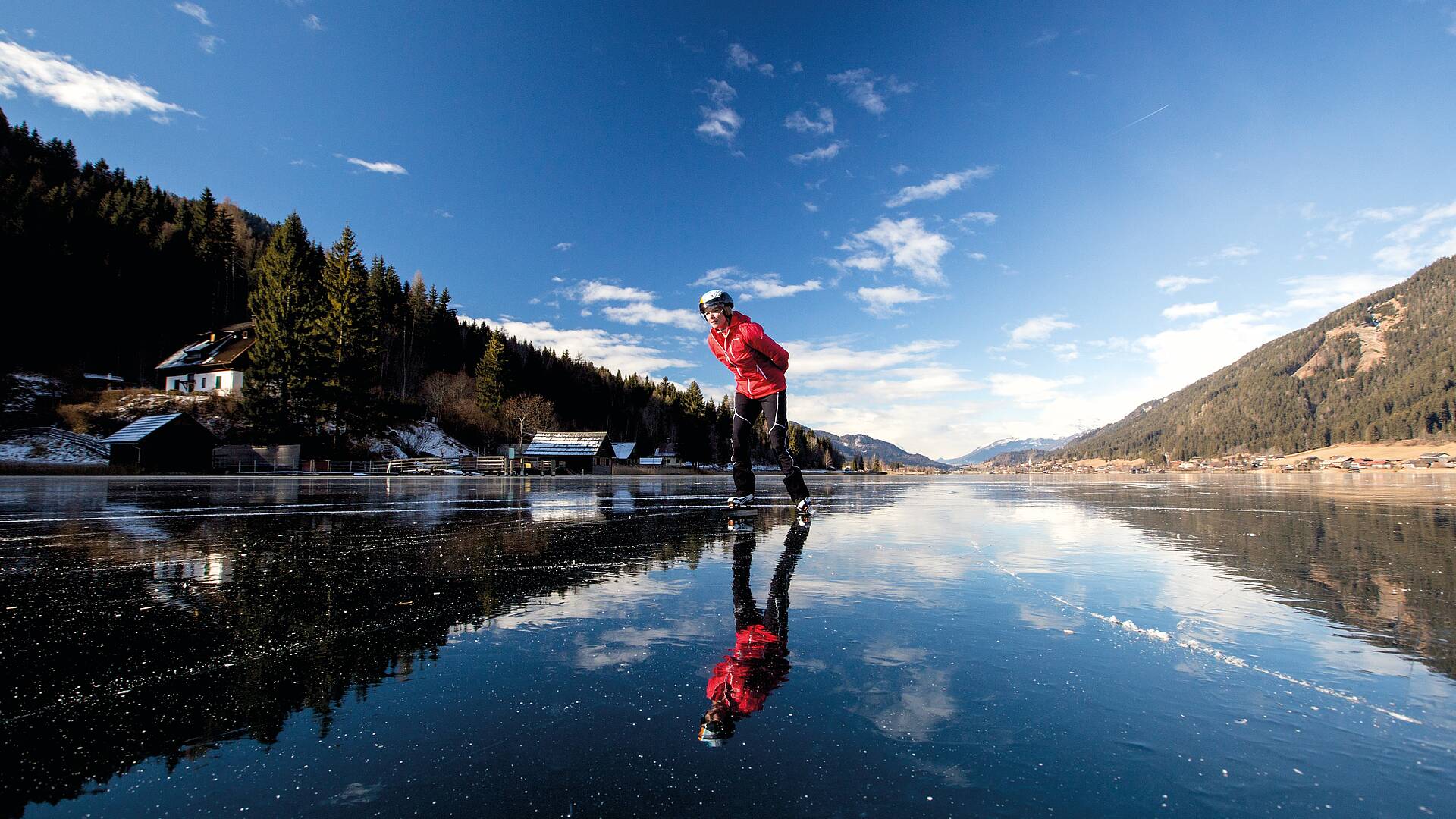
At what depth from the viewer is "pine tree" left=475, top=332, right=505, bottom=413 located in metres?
70.4

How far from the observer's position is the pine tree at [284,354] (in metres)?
41.2

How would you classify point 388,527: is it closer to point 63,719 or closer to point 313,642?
point 313,642

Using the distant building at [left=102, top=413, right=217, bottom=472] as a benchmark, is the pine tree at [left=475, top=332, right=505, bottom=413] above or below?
above

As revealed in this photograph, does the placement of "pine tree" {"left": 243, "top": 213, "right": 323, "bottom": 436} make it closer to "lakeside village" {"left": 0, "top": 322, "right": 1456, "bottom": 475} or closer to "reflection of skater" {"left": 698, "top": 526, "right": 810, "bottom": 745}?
"lakeside village" {"left": 0, "top": 322, "right": 1456, "bottom": 475}

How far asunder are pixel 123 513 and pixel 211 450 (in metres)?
38.5

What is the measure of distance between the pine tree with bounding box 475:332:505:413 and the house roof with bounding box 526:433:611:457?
67.4 feet

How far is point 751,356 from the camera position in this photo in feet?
22.0

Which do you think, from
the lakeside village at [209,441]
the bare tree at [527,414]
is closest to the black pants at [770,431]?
the lakeside village at [209,441]

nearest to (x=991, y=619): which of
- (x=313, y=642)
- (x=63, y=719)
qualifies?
(x=313, y=642)

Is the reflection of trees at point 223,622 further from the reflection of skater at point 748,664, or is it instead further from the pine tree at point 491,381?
the pine tree at point 491,381

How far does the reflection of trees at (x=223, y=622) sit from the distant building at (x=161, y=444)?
38.1 meters

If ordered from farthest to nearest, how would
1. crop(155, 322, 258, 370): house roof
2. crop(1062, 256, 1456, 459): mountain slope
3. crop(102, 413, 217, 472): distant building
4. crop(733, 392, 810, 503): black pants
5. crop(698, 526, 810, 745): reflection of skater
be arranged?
crop(1062, 256, 1456, 459): mountain slope
crop(155, 322, 258, 370): house roof
crop(102, 413, 217, 472): distant building
crop(733, 392, 810, 503): black pants
crop(698, 526, 810, 745): reflection of skater

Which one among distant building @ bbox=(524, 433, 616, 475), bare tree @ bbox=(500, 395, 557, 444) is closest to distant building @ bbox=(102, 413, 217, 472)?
distant building @ bbox=(524, 433, 616, 475)

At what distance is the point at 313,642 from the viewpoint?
7.63ft
